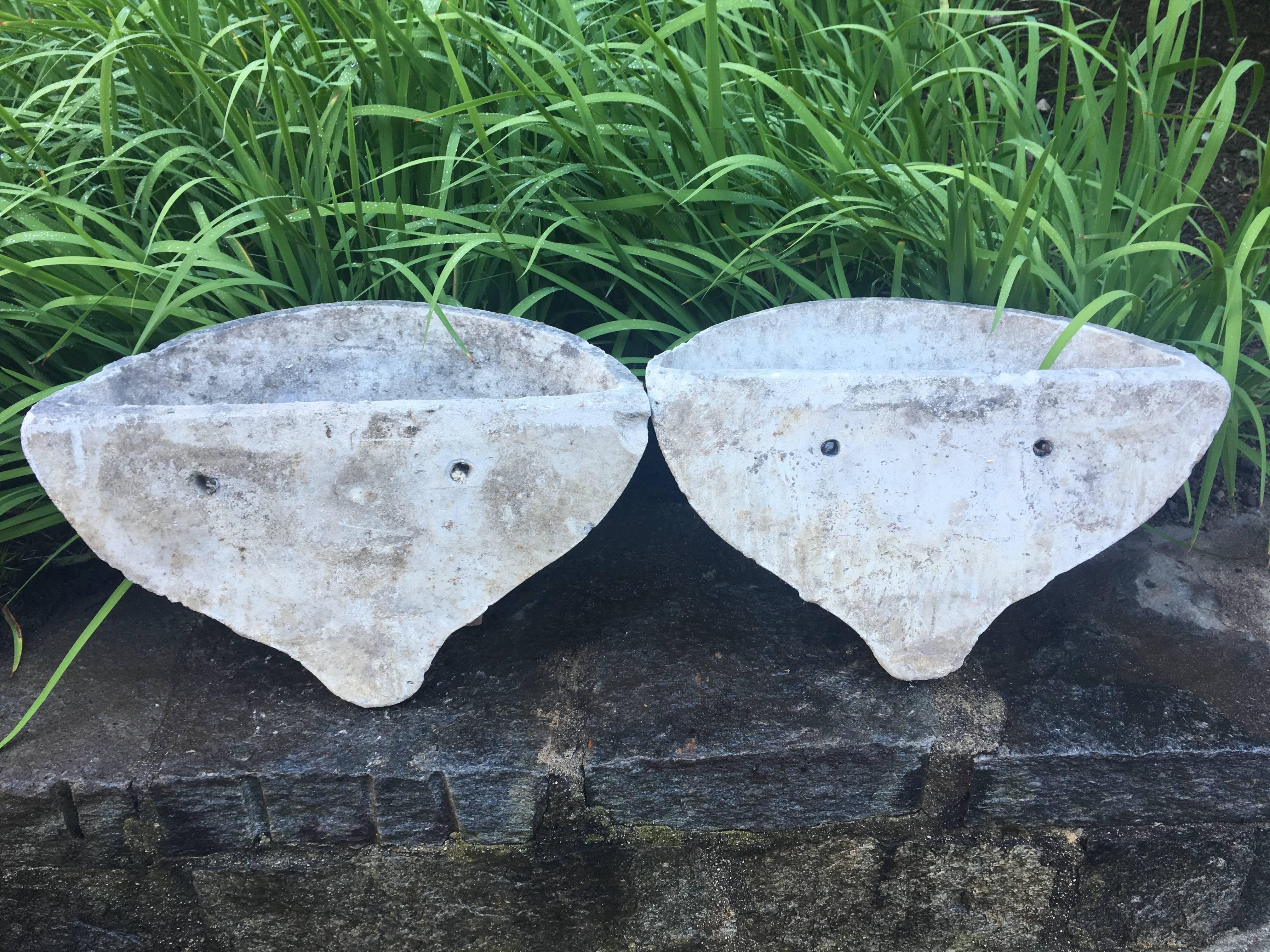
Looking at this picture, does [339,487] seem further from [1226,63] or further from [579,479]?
[1226,63]

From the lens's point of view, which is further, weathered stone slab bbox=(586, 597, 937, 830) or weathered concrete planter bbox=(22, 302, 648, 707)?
weathered stone slab bbox=(586, 597, 937, 830)

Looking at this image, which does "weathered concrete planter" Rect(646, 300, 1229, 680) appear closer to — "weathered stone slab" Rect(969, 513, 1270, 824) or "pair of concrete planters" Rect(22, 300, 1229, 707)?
"pair of concrete planters" Rect(22, 300, 1229, 707)

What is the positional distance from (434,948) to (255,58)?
141cm

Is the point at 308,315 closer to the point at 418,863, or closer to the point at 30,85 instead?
the point at 418,863

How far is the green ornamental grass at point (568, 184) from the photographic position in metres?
1.20

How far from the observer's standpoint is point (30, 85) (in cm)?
151

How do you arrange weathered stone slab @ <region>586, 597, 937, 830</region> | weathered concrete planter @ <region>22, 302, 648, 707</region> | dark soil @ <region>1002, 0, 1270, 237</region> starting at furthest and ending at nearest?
1. dark soil @ <region>1002, 0, 1270, 237</region>
2. weathered stone slab @ <region>586, 597, 937, 830</region>
3. weathered concrete planter @ <region>22, 302, 648, 707</region>

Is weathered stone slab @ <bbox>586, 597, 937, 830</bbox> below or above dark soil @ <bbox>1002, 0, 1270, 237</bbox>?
→ below

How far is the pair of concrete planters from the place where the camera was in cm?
95

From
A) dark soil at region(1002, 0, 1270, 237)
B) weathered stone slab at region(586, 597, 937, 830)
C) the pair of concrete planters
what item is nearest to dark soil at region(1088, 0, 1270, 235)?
dark soil at region(1002, 0, 1270, 237)

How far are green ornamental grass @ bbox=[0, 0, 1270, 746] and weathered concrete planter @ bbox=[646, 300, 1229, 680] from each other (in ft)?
0.70

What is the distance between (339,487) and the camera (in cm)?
98

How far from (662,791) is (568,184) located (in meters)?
0.91

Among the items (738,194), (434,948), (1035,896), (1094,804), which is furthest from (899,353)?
(434,948)
